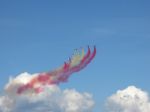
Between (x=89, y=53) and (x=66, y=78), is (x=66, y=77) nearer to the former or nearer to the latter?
(x=66, y=78)

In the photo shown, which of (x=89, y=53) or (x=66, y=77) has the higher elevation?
(x=89, y=53)

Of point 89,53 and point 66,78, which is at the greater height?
point 89,53

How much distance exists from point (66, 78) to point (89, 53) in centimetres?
1740

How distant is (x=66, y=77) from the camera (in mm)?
74000

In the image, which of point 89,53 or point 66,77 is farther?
point 89,53

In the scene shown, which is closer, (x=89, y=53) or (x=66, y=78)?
(x=66, y=78)

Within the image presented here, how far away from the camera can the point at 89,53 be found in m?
78.8

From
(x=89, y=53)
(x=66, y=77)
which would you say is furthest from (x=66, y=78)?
(x=89, y=53)

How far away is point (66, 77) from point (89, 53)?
1692 cm

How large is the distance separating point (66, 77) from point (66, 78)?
944 mm

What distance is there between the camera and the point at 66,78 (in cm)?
7312
